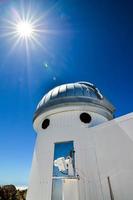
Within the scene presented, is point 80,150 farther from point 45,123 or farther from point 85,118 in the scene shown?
point 45,123

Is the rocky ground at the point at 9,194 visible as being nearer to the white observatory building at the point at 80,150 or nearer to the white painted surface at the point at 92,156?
the white painted surface at the point at 92,156

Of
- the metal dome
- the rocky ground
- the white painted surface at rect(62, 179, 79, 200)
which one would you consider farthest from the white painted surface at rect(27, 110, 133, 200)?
the rocky ground

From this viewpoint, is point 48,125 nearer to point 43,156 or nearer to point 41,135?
point 41,135

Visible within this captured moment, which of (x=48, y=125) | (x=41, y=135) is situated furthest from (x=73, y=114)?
(x=41, y=135)

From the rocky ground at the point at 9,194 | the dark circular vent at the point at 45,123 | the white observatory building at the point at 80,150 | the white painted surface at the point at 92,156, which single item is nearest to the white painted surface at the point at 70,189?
the white observatory building at the point at 80,150

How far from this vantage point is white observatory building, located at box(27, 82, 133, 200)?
587 centimetres

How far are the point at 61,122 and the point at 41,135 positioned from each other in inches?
56.0

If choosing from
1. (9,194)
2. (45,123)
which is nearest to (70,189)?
(45,123)

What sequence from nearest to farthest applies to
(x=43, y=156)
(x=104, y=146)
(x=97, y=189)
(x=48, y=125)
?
(x=97, y=189) < (x=104, y=146) < (x=43, y=156) < (x=48, y=125)

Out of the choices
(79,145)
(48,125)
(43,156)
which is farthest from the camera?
(48,125)

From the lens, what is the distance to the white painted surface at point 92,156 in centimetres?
571

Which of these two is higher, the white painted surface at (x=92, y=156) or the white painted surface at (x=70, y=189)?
the white painted surface at (x=92, y=156)

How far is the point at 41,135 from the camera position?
27.6ft

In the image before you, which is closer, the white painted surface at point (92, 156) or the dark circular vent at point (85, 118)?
the white painted surface at point (92, 156)
